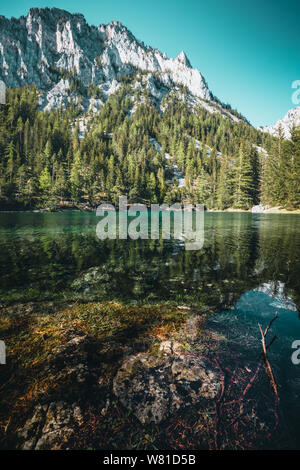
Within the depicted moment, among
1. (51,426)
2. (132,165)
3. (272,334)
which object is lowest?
(272,334)

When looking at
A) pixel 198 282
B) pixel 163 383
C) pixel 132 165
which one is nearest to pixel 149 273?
pixel 198 282

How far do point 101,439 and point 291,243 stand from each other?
21887mm

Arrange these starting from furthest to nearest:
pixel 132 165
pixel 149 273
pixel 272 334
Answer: pixel 132 165
pixel 149 273
pixel 272 334

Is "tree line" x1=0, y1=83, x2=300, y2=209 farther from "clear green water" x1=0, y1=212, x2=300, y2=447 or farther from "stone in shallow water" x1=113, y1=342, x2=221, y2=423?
"stone in shallow water" x1=113, y1=342, x2=221, y2=423

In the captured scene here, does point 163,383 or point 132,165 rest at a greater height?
point 132,165

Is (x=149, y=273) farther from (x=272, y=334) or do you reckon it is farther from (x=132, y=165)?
(x=132, y=165)

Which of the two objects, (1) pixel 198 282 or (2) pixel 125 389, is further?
(1) pixel 198 282

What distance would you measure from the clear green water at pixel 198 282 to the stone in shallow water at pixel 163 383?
136 cm

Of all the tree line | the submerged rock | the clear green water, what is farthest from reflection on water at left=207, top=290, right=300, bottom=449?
the tree line

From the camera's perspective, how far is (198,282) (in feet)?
34.0

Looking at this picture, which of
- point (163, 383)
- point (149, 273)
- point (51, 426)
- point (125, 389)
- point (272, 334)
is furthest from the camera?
point (149, 273)

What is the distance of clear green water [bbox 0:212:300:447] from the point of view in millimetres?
5812

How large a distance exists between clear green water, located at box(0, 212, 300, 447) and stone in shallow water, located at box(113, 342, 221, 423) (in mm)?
1363

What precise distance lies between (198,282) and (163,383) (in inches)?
265
